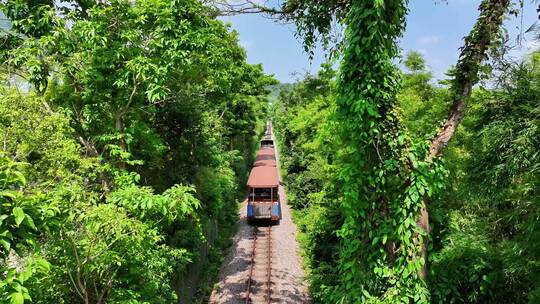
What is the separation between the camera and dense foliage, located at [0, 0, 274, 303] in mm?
4953

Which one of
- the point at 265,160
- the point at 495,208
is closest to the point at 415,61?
the point at 495,208

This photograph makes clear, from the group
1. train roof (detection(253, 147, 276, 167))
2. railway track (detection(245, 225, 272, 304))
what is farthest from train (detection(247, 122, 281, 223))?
train roof (detection(253, 147, 276, 167))

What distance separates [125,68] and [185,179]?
6042mm

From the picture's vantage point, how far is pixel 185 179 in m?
13.9

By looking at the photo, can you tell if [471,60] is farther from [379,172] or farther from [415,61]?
[415,61]

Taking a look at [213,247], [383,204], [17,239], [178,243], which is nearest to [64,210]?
[17,239]

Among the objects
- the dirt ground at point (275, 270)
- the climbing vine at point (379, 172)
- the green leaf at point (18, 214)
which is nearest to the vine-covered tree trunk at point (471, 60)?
the climbing vine at point (379, 172)

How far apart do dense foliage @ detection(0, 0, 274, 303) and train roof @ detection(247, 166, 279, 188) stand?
7.76 metres

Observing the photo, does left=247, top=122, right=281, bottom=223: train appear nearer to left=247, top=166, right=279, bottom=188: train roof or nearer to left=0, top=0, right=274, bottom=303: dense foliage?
left=247, top=166, right=279, bottom=188: train roof

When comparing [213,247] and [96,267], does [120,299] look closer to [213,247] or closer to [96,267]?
[96,267]

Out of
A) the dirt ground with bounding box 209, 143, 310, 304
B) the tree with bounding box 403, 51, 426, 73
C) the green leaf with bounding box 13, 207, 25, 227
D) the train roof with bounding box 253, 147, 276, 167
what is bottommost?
the dirt ground with bounding box 209, 143, 310, 304

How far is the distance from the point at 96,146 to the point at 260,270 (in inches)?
366

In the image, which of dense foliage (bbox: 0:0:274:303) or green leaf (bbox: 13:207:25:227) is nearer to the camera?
green leaf (bbox: 13:207:25:227)

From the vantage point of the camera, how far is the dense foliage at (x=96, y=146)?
4953 mm
